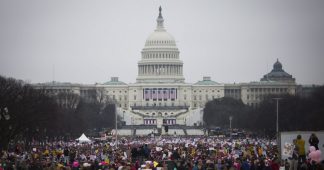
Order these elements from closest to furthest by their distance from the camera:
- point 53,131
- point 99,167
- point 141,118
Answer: point 99,167
point 53,131
point 141,118

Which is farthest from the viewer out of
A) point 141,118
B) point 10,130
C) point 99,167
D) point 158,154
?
point 141,118

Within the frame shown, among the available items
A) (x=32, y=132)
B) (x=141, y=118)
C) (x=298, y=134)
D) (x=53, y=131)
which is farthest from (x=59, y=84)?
(x=298, y=134)

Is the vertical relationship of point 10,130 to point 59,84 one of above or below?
below

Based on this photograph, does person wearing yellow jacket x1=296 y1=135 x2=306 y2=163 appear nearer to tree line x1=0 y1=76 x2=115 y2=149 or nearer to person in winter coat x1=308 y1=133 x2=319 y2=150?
person in winter coat x1=308 y1=133 x2=319 y2=150

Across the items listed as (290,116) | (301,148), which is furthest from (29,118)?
(301,148)

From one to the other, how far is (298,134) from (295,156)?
2.62 ft

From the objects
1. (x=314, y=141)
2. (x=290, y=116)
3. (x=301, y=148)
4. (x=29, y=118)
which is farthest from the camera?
(x=290, y=116)

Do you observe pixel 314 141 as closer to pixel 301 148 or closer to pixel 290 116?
pixel 301 148

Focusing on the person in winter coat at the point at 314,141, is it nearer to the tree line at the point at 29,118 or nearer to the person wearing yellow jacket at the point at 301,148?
the person wearing yellow jacket at the point at 301,148

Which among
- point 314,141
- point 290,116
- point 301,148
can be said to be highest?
point 290,116

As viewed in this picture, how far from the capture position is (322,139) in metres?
29.9

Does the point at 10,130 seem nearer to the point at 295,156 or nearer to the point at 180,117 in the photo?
the point at 295,156

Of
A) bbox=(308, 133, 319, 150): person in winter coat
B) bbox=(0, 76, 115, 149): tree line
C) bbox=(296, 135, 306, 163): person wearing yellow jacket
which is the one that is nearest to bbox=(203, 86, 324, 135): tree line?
bbox=(0, 76, 115, 149): tree line

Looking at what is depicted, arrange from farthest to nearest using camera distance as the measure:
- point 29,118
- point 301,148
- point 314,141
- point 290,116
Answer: point 290,116, point 29,118, point 301,148, point 314,141
